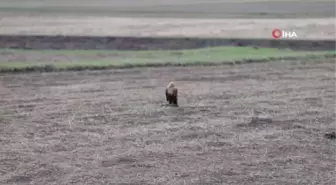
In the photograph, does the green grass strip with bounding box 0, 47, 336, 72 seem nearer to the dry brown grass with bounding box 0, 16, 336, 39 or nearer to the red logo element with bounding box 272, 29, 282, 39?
the red logo element with bounding box 272, 29, 282, 39

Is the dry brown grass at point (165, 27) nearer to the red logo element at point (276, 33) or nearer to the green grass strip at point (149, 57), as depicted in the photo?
the red logo element at point (276, 33)

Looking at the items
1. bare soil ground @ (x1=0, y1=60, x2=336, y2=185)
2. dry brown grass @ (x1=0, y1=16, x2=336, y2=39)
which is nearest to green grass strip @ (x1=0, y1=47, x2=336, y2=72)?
bare soil ground @ (x1=0, y1=60, x2=336, y2=185)

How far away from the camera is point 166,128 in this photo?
6.55 metres

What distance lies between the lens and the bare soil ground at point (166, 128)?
5.12 m

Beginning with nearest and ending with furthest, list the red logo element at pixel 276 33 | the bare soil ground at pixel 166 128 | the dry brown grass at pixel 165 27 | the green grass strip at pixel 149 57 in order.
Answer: the bare soil ground at pixel 166 128, the green grass strip at pixel 149 57, the red logo element at pixel 276 33, the dry brown grass at pixel 165 27

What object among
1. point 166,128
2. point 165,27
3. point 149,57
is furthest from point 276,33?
point 166,128

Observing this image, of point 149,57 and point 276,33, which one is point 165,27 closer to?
point 149,57

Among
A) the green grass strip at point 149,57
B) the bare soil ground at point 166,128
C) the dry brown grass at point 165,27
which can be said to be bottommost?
the bare soil ground at point 166,128

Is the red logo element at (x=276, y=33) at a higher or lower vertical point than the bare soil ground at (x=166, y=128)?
higher

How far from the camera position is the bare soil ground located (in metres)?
5.12

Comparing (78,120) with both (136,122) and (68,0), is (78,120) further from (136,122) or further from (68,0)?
(68,0)

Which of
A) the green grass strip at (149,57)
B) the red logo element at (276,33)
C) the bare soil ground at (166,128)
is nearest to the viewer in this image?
the bare soil ground at (166,128)

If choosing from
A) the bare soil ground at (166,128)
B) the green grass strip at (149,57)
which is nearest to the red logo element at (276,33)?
the green grass strip at (149,57)

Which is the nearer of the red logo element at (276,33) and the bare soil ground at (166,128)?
the bare soil ground at (166,128)
